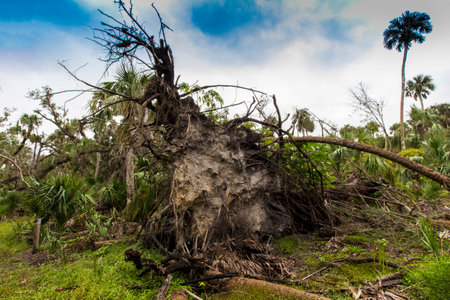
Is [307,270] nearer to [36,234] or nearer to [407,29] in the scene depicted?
[36,234]

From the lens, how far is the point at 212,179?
190 inches

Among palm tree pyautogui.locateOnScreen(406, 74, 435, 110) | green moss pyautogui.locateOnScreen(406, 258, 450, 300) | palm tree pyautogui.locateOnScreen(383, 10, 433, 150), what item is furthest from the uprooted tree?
palm tree pyautogui.locateOnScreen(406, 74, 435, 110)

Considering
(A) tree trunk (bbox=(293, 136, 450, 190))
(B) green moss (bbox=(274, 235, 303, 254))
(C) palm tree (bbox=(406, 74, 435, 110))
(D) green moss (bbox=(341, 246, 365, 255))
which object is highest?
(C) palm tree (bbox=(406, 74, 435, 110))

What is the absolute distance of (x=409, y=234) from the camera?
15.2ft

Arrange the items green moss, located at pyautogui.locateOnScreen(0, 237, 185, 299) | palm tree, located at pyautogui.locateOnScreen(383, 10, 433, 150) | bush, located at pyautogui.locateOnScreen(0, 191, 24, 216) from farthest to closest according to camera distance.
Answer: palm tree, located at pyautogui.locateOnScreen(383, 10, 433, 150) → bush, located at pyautogui.locateOnScreen(0, 191, 24, 216) → green moss, located at pyautogui.locateOnScreen(0, 237, 185, 299)

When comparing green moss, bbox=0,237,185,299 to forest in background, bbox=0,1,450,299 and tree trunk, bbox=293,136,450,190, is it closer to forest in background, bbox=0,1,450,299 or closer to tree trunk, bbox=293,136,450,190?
forest in background, bbox=0,1,450,299

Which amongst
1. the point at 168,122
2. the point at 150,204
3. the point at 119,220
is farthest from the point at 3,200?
the point at 168,122

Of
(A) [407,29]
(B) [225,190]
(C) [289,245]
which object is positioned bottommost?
(C) [289,245]

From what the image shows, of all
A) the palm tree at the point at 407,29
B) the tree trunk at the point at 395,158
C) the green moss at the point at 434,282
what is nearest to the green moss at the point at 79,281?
the green moss at the point at 434,282

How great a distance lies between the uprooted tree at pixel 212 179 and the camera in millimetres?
4336

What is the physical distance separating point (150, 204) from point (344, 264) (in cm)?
539

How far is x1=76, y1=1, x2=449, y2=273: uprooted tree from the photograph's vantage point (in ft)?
14.2

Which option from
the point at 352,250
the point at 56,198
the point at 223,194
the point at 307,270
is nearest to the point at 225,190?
the point at 223,194

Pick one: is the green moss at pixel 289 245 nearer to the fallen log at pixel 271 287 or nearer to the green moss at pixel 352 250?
the green moss at pixel 352 250
